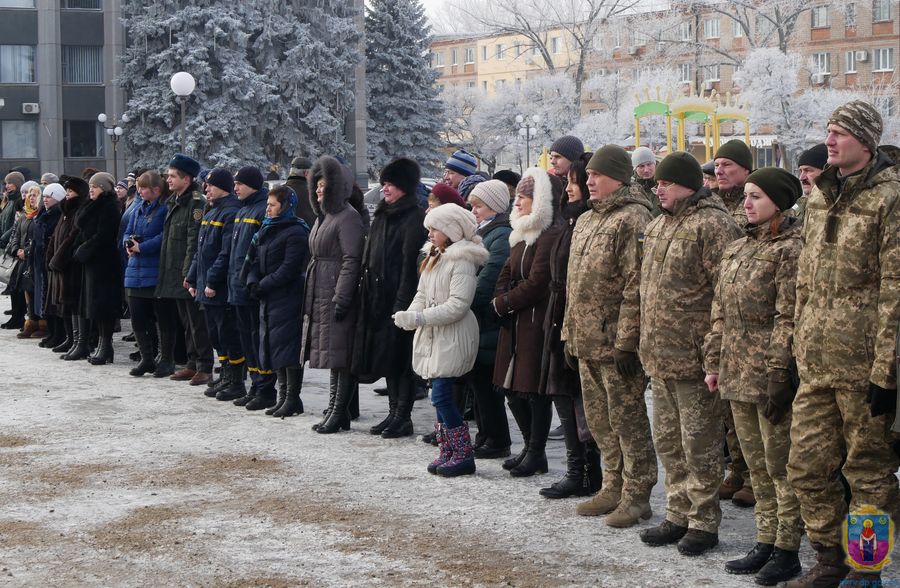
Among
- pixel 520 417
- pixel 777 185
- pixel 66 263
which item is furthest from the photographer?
pixel 66 263

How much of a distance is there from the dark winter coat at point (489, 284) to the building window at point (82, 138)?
45.7 metres

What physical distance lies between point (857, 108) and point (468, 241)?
3396 millimetres

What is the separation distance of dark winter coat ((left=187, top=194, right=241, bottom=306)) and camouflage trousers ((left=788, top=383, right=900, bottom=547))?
259 inches

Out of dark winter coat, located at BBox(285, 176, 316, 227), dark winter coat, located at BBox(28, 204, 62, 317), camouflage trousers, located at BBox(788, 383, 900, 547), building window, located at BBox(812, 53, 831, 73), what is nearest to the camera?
camouflage trousers, located at BBox(788, 383, 900, 547)

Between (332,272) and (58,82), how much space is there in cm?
4524

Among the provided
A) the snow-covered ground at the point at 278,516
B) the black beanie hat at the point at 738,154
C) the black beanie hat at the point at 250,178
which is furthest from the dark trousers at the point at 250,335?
the black beanie hat at the point at 738,154

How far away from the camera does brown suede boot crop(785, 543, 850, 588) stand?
546 centimetres

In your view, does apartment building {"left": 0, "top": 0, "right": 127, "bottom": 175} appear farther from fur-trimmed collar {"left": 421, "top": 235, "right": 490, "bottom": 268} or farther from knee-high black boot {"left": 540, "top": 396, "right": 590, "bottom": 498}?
knee-high black boot {"left": 540, "top": 396, "right": 590, "bottom": 498}

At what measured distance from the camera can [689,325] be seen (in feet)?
20.6

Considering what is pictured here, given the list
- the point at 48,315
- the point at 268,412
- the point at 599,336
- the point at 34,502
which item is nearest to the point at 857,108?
the point at 599,336

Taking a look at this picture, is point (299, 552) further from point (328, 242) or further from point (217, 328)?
point (217, 328)

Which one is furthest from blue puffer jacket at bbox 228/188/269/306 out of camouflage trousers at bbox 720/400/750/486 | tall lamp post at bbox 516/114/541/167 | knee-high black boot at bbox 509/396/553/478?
tall lamp post at bbox 516/114/541/167

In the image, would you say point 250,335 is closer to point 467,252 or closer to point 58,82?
point 467,252

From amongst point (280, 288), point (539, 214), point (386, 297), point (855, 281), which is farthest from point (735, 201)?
point (280, 288)
